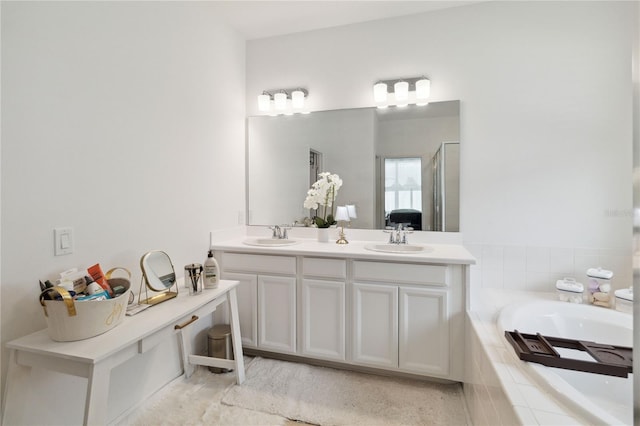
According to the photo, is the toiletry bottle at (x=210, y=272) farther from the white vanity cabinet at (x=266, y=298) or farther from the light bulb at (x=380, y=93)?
the light bulb at (x=380, y=93)

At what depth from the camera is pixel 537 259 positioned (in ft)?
6.98

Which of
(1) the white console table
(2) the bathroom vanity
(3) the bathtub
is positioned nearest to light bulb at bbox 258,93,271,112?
(2) the bathroom vanity

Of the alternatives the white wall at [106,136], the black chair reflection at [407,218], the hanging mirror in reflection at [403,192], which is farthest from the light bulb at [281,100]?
the black chair reflection at [407,218]

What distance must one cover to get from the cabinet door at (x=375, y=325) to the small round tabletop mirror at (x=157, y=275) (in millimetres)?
1121

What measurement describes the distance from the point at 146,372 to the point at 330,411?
109 cm

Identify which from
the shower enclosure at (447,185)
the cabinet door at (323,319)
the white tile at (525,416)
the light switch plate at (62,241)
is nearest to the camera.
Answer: the white tile at (525,416)

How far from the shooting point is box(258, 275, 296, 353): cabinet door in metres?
2.12

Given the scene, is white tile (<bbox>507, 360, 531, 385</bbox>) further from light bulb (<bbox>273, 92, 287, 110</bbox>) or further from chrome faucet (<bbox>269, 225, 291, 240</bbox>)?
light bulb (<bbox>273, 92, 287, 110</bbox>)

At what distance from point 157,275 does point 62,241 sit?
43cm

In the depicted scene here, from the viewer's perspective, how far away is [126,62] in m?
1.61

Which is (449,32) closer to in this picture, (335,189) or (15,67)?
(335,189)

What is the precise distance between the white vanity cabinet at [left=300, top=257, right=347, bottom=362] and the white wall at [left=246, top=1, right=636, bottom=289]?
3.51 ft

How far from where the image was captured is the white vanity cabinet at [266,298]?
2119 mm

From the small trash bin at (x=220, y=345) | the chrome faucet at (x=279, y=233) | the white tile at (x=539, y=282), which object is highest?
the chrome faucet at (x=279, y=233)
